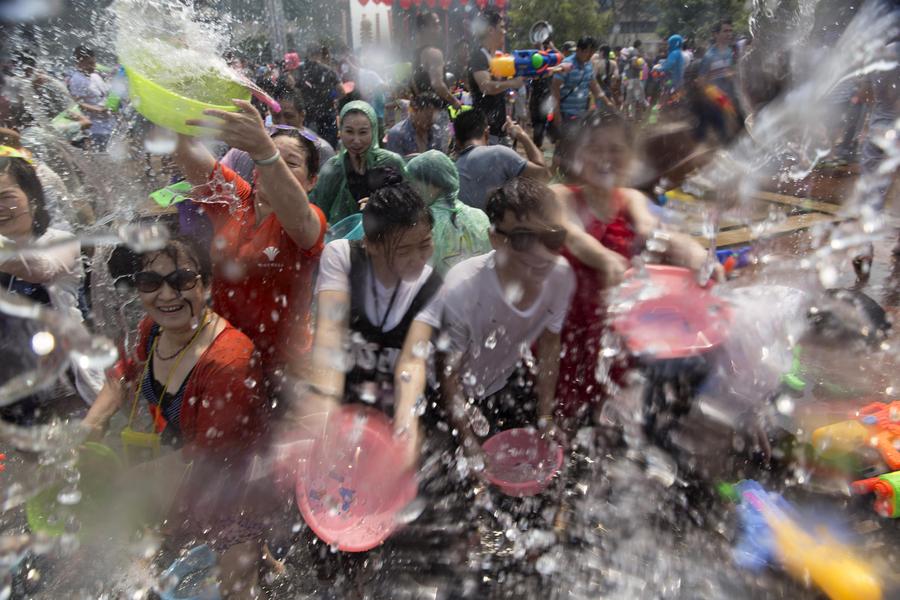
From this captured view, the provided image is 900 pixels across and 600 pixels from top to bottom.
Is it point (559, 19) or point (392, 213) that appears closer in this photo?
point (392, 213)

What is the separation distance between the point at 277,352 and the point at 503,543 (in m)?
1.01

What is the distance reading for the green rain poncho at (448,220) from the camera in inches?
92.0

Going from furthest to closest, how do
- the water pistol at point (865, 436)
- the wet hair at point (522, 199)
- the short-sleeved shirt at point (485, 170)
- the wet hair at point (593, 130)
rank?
the short-sleeved shirt at point (485, 170), the water pistol at point (865, 436), the wet hair at point (593, 130), the wet hair at point (522, 199)

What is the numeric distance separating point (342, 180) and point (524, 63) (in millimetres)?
1979

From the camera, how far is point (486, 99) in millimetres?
4016

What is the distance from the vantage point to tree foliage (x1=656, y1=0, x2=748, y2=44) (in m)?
3.07

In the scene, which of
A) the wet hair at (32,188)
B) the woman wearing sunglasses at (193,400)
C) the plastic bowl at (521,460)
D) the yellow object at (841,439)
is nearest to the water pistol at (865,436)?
the yellow object at (841,439)

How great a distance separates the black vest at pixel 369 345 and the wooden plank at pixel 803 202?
3297 millimetres

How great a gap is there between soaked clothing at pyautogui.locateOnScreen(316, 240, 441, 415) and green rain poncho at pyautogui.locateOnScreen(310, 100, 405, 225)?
999 mm

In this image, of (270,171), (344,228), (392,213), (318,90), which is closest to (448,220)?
(344,228)

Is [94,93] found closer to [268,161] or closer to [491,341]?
[268,161]

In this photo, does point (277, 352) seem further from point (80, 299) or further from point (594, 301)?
point (594, 301)

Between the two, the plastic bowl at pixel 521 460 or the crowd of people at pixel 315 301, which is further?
the plastic bowl at pixel 521 460

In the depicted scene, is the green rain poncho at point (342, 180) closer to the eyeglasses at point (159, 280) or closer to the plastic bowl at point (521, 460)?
the eyeglasses at point (159, 280)
